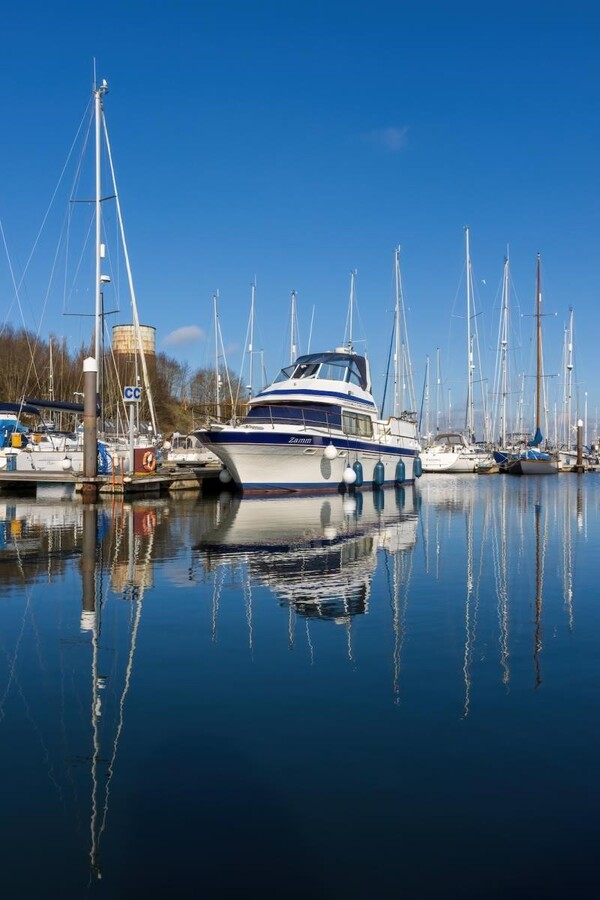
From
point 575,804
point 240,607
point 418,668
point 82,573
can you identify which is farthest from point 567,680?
point 82,573

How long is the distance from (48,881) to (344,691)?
10.8 feet

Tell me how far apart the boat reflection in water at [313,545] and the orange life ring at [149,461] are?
507 centimetres

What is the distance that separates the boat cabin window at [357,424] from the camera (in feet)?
115

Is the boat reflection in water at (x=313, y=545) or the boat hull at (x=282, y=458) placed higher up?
the boat hull at (x=282, y=458)

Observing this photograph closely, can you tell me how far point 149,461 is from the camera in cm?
3253

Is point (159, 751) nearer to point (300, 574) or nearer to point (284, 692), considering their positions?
point (284, 692)

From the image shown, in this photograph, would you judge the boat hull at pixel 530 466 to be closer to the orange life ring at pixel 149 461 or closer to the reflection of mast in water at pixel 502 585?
the orange life ring at pixel 149 461

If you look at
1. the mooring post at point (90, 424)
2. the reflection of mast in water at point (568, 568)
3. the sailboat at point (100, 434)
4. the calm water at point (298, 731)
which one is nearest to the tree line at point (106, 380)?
the sailboat at point (100, 434)

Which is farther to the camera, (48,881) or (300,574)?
(300,574)

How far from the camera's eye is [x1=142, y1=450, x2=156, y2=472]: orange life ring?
1273 inches

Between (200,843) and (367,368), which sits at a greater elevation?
(367,368)

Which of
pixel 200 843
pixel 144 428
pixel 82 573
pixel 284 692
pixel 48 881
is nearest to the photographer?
pixel 48 881

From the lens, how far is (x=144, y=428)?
173 feet

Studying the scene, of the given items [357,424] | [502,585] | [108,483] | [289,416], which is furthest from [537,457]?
[502,585]
